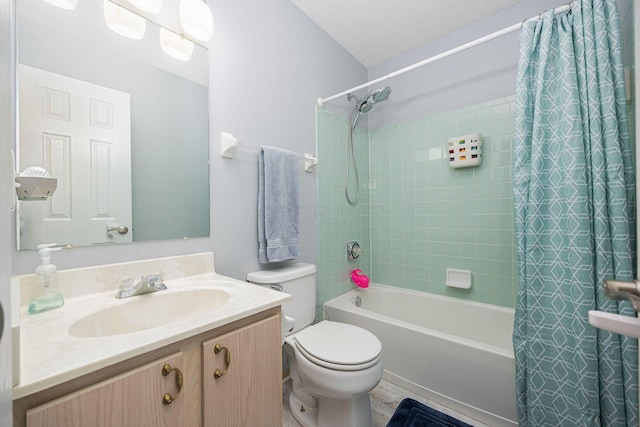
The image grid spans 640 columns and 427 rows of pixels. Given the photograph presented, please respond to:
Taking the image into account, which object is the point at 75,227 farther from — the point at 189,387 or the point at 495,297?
the point at 495,297

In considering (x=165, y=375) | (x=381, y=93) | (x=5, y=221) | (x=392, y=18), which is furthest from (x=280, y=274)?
(x=392, y=18)

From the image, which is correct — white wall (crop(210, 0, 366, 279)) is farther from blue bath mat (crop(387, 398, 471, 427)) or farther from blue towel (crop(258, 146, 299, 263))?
blue bath mat (crop(387, 398, 471, 427))

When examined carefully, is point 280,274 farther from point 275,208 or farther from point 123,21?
point 123,21

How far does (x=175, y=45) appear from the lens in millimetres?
1212

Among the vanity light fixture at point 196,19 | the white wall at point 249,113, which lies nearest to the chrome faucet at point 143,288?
the white wall at point 249,113

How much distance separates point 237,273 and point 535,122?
159 cm

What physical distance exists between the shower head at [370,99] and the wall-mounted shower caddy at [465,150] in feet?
1.92

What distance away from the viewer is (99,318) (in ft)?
2.76

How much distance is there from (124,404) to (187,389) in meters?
0.14

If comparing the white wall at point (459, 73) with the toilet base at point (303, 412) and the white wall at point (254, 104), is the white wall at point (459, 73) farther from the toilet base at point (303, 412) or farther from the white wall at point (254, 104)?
the toilet base at point (303, 412)

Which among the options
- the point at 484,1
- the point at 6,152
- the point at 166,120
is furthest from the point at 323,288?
Answer: the point at 484,1

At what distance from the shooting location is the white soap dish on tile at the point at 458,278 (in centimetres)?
193

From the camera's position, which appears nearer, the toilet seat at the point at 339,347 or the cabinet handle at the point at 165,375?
the cabinet handle at the point at 165,375

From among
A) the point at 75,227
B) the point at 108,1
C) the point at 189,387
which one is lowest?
the point at 189,387
